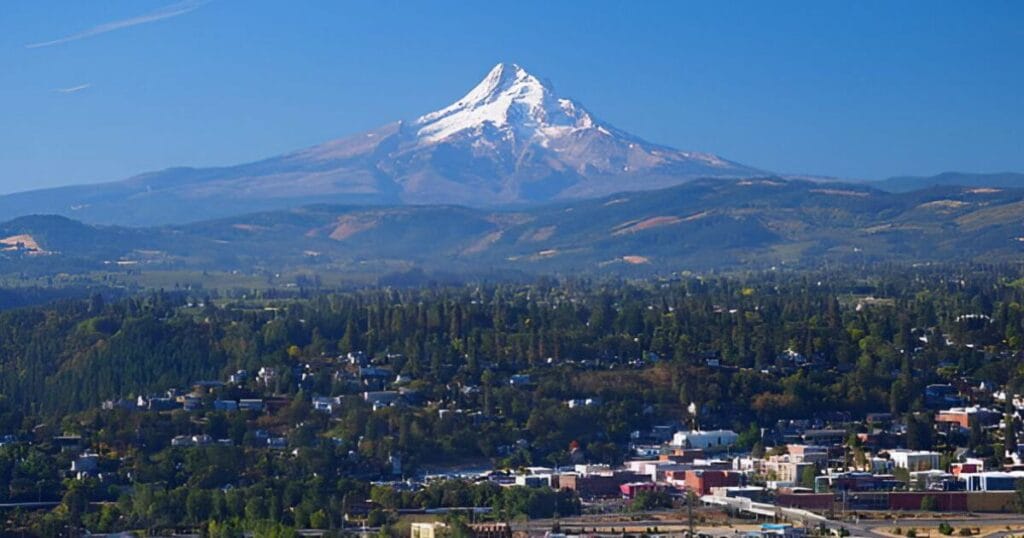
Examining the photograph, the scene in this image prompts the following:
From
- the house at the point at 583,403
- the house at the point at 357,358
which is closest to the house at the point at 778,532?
the house at the point at 583,403

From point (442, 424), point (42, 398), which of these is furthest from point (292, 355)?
point (442, 424)

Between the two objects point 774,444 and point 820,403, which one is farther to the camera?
point 820,403

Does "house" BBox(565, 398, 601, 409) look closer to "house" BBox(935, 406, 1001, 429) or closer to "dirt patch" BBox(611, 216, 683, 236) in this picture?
"house" BBox(935, 406, 1001, 429)

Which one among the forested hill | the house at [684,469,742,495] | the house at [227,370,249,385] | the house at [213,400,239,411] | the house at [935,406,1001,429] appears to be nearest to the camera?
the house at [684,469,742,495]

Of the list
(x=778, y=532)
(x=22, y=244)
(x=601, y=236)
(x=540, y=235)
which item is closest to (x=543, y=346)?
(x=778, y=532)

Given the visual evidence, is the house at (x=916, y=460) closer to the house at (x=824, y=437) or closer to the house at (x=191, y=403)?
the house at (x=824, y=437)

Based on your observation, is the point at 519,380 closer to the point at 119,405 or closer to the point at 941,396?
the point at 119,405

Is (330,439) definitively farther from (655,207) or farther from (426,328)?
(655,207)

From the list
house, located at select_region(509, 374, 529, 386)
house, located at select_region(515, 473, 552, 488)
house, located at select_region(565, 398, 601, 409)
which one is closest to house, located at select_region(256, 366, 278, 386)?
house, located at select_region(509, 374, 529, 386)
